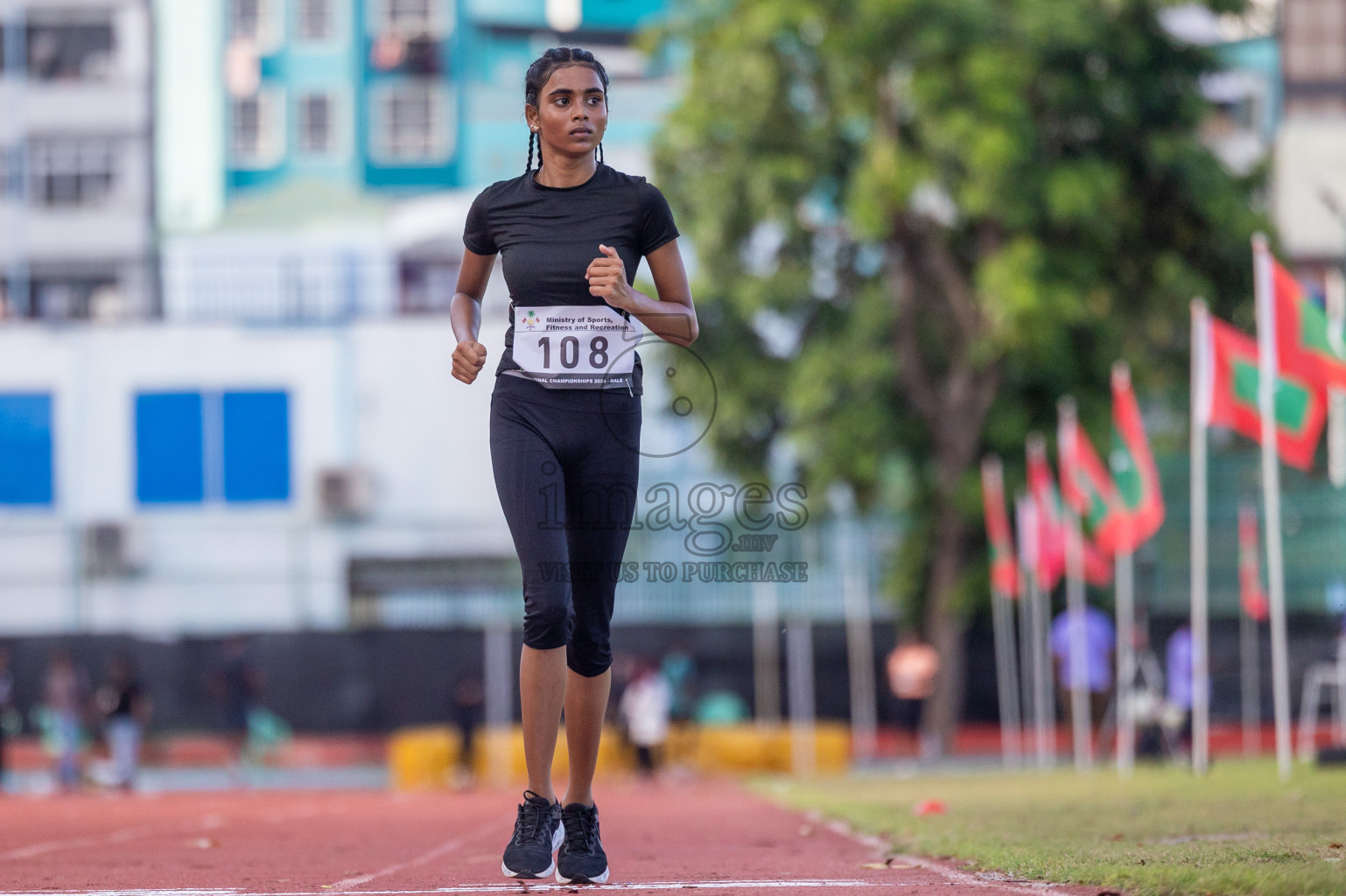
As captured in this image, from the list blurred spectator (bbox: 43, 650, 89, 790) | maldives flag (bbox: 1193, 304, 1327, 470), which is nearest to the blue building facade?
blurred spectator (bbox: 43, 650, 89, 790)

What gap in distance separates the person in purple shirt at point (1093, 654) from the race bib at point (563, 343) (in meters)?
17.5

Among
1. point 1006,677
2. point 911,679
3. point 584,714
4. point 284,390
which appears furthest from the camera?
point 284,390

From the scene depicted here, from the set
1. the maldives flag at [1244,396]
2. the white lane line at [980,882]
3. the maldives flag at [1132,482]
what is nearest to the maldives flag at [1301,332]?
the maldives flag at [1244,396]

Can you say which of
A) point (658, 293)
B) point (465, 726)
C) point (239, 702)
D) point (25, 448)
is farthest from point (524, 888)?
point (25, 448)

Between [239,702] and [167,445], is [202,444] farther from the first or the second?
[239,702]

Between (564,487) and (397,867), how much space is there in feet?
5.64

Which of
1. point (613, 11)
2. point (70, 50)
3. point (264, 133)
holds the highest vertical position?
point (613, 11)

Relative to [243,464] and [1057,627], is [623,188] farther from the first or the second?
[243,464]

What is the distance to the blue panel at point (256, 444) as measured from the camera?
38844 millimetres

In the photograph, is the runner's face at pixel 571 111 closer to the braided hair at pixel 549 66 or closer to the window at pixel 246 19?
the braided hair at pixel 549 66

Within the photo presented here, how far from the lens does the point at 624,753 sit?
2559 centimetres

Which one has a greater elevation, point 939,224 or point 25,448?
point 939,224

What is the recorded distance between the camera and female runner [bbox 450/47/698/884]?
5.67 m

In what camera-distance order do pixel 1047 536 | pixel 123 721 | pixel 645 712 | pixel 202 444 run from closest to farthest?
pixel 1047 536
pixel 123 721
pixel 645 712
pixel 202 444
